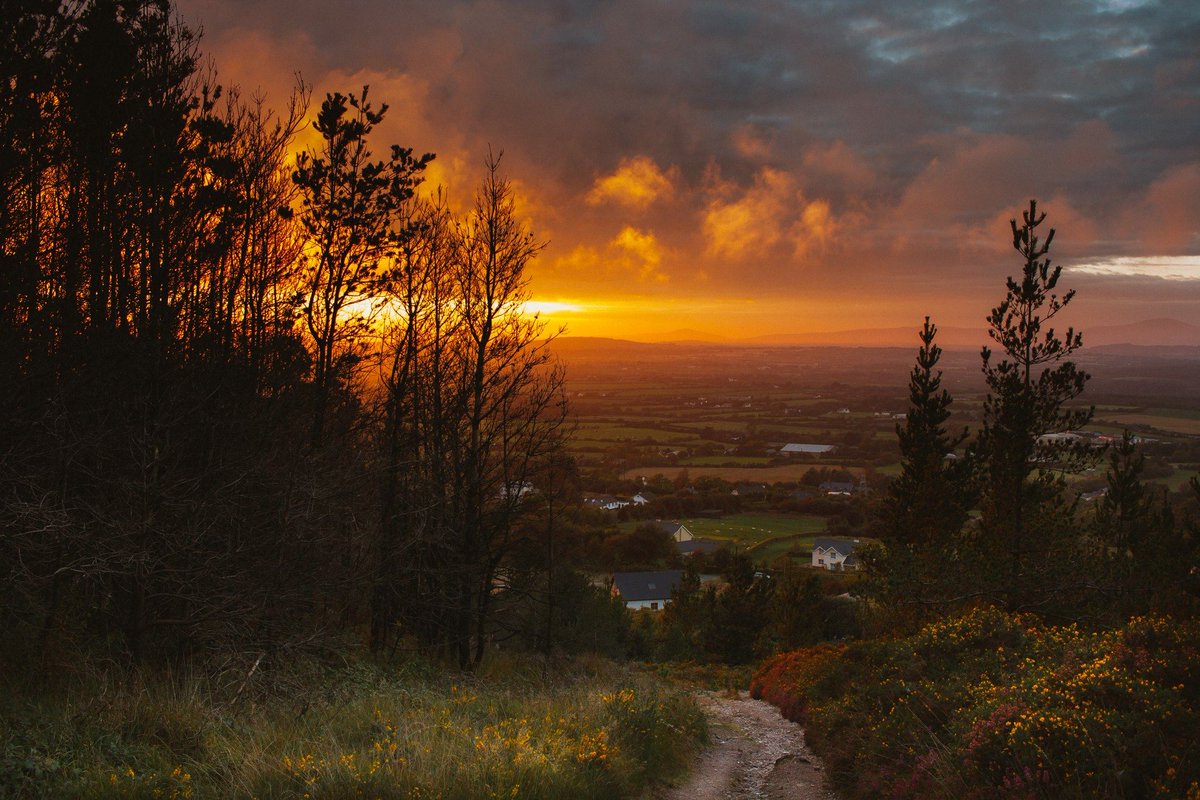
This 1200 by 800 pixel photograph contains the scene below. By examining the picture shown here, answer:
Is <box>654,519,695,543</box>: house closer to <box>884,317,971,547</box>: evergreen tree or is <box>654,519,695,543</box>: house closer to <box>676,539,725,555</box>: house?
<box>676,539,725,555</box>: house

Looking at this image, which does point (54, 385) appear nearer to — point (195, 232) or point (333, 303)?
point (195, 232)

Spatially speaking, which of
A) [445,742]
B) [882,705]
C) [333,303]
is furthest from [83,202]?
[882,705]

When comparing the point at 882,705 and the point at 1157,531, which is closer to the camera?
the point at 882,705

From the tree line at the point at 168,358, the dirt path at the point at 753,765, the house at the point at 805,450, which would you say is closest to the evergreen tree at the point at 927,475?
the dirt path at the point at 753,765

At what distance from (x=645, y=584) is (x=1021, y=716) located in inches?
2052

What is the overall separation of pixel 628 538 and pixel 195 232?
54.0 m

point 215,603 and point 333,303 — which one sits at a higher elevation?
point 333,303

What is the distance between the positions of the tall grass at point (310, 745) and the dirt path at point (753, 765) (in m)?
0.54

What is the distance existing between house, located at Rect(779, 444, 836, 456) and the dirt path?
269 ft

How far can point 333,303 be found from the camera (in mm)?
13250

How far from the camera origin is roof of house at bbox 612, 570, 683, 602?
56375 mm

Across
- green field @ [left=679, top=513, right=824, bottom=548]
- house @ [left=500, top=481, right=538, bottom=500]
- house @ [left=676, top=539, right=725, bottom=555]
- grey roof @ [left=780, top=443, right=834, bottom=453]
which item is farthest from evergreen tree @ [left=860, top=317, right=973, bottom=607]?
grey roof @ [left=780, top=443, right=834, bottom=453]

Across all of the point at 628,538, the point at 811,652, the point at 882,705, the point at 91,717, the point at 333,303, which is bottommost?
the point at 628,538

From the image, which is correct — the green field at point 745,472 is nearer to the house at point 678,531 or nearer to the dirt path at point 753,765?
the house at point 678,531
